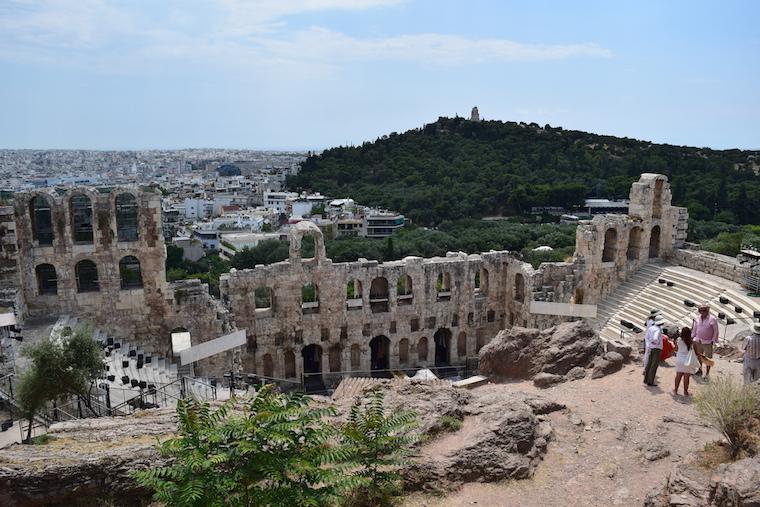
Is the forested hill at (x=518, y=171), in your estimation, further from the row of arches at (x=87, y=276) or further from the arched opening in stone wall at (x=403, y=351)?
the row of arches at (x=87, y=276)

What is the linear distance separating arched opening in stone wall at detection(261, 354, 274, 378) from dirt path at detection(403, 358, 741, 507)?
52.1 feet

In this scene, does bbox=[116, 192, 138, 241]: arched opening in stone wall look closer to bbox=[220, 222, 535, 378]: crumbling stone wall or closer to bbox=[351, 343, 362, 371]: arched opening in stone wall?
bbox=[220, 222, 535, 378]: crumbling stone wall

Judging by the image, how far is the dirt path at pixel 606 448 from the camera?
33.2ft

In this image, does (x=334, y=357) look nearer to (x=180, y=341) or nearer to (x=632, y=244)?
(x=180, y=341)

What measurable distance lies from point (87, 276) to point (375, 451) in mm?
19234

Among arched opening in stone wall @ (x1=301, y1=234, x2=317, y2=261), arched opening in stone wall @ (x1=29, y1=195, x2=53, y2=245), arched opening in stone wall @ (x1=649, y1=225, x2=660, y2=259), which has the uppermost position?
arched opening in stone wall @ (x1=29, y1=195, x2=53, y2=245)

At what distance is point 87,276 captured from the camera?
24422mm

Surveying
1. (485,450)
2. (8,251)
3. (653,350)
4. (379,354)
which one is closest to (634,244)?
(379,354)

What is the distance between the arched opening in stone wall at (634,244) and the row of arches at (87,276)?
23.8m

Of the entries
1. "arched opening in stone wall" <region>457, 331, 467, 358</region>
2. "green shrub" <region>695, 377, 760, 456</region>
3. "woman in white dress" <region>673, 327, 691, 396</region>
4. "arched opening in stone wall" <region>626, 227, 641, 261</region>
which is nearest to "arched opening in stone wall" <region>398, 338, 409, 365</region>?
"arched opening in stone wall" <region>457, 331, 467, 358</region>

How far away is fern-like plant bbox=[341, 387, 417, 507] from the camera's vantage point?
30.9 feet

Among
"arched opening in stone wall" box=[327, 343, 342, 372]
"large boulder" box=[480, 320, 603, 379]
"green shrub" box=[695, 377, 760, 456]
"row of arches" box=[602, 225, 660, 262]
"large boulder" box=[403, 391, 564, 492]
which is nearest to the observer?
"green shrub" box=[695, 377, 760, 456]

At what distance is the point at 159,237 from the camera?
960 inches

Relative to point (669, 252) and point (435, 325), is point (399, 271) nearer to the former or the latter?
point (435, 325)
